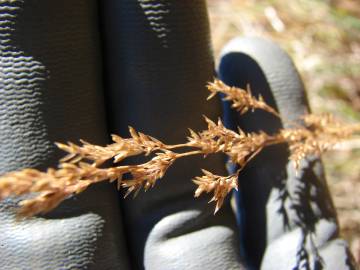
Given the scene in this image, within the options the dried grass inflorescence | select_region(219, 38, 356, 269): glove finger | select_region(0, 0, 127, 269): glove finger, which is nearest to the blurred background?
select_region(219, 38, 356, 269): glove finger

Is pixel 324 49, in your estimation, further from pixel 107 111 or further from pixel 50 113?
pixel 50 113

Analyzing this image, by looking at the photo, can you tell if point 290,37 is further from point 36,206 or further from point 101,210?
point 36,206

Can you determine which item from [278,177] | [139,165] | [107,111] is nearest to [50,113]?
[107,111]

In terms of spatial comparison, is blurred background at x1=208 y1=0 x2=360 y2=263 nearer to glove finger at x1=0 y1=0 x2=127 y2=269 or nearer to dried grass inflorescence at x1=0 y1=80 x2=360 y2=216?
dried grass inflorescence at x1=0 y1=80 x2=360 y2=216

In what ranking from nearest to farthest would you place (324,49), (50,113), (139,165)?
(139,165) → (50,113) → (324,49)

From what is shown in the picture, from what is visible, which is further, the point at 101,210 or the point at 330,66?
the point at 330,66

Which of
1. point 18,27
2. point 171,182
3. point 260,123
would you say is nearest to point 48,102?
point 18,27

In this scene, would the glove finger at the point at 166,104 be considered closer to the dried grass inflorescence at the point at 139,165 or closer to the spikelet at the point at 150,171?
the dried grass inflorescence at the point at 139,165
